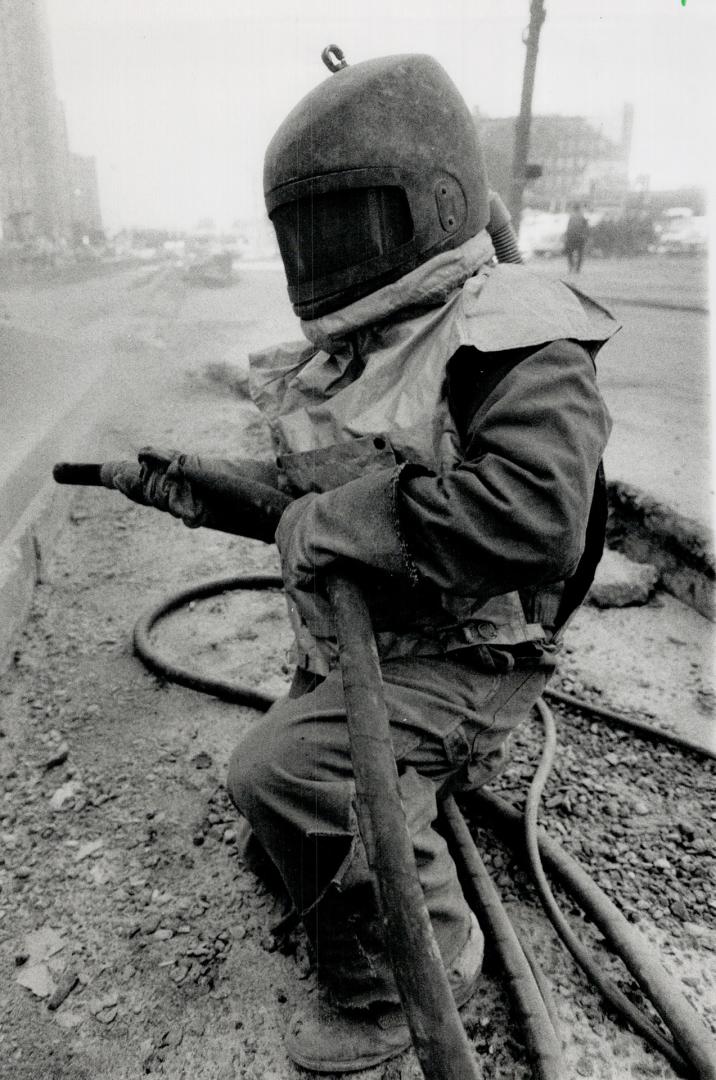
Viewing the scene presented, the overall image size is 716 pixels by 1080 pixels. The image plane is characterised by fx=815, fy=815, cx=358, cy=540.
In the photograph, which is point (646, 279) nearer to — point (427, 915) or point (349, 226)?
point (349, 226)

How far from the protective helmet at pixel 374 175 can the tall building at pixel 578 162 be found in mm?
33821

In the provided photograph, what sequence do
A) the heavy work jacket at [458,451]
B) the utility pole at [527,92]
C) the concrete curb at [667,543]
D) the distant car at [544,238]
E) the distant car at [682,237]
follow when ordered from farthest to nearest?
the distant car at [544,238], the distant car at [682,237], the utility pole at [527,92], the concrete curb at [667,543], the heavy work jacket at [458,451]

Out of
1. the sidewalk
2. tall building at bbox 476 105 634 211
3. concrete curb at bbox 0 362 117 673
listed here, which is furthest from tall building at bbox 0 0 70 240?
tall building at bbox 476 105 634 211

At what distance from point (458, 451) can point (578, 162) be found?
129ft

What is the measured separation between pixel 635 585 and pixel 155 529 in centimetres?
259

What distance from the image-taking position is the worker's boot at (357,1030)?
5.41 feet

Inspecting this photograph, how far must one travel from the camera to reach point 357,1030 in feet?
5.56

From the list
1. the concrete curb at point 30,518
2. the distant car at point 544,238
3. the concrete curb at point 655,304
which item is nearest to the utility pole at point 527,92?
the concrete curb at point 655,304

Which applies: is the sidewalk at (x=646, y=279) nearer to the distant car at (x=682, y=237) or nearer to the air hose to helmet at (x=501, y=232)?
the distant car at (x=682, y=237)

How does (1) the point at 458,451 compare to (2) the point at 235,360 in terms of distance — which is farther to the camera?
(2) the point at 235,360

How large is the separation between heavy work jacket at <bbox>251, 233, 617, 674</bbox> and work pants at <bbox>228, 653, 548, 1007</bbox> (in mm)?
96

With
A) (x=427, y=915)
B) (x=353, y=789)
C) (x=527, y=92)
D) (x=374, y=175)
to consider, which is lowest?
(x=353, y=789)

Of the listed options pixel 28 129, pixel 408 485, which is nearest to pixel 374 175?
pixel 408 485

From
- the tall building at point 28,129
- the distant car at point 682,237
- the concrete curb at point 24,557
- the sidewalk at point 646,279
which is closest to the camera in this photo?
the concrete curb at point 24,557
